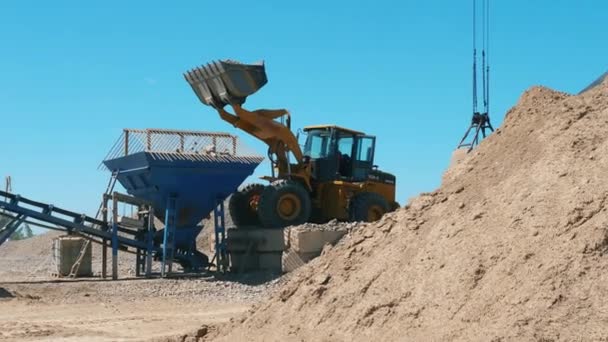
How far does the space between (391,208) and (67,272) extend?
788 cm

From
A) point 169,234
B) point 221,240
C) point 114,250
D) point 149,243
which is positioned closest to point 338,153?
point 221,240

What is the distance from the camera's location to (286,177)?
19062mm

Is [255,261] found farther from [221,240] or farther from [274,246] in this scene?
[221,240]

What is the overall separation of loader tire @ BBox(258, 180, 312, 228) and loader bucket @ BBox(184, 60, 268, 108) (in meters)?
2.12

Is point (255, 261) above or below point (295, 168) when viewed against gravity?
below

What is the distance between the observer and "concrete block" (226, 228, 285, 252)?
17.8 meters

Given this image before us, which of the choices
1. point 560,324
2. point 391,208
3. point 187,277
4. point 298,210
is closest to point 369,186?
point 391,208

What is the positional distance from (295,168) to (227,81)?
8.98 feet

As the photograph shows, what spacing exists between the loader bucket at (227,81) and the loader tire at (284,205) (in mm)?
2116

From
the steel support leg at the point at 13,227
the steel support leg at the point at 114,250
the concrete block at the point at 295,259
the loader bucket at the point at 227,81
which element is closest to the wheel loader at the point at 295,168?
the loader bucket at the point at 227,81

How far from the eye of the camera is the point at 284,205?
18.5 meters

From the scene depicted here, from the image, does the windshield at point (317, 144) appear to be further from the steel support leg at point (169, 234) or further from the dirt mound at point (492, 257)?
the dirt mound at point (492, 257)

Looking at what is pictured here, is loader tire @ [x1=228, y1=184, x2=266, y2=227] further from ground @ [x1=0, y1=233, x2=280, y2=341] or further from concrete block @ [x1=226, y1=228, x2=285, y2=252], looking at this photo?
ground @ [x1=0, y1=233, x2=280, y2=341]

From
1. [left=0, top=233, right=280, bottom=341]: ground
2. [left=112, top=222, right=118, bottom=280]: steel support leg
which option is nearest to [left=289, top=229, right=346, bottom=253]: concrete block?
[left=0, top=233, right=280, bottom=341]: ground
